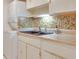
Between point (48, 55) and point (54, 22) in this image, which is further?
point (54, 22)

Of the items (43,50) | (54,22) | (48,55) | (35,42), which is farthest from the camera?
(54,22)

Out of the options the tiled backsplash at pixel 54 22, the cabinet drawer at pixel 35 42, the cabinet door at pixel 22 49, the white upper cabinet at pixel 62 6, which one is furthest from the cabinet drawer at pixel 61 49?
the cabinet door at pixel 22 49

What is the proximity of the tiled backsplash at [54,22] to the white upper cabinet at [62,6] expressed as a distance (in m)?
0.24

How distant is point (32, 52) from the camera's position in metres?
2.77

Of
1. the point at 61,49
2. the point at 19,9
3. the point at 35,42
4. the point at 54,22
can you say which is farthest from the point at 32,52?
the point at 19,9

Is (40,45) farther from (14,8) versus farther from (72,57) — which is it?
(14,8)

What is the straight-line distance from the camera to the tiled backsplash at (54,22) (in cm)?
261

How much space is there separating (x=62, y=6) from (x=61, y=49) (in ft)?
2.27

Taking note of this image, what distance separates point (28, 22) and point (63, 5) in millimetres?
2532

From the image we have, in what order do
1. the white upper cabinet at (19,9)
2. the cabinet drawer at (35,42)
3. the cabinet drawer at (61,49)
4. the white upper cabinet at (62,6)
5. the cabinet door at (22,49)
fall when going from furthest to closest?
the white upper cabinet at (19,9) → the cabinet door at (22,49) → the cabinet drawer at (35,42) → the white upper cabinet at (62,6) → the cabinet drawer at (61,49)

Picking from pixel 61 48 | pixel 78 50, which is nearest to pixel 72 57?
pixel 61 48

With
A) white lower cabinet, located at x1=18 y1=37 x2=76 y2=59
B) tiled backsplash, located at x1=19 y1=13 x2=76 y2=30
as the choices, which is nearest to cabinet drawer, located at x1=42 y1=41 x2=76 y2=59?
white lower cabinet, located at x1=18 y1=37 x2=76 y2=59

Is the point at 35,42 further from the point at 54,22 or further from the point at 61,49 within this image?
the point at 61,49

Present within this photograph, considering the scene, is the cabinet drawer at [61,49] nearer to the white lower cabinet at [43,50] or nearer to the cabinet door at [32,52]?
the white lower cabinet at [43,50]
